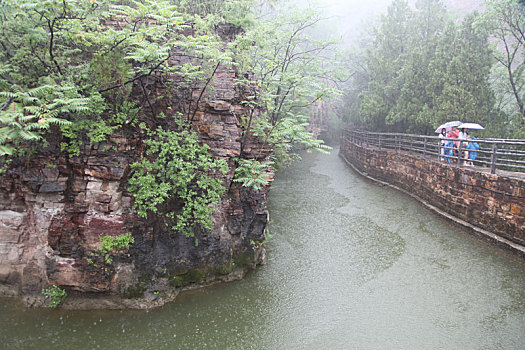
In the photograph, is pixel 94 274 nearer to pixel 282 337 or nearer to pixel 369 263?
pixel 282 337

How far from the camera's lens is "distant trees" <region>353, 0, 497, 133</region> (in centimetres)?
1386

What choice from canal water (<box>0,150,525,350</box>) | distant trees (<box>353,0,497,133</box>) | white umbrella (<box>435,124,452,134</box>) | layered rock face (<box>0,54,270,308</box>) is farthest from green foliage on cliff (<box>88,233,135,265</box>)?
distant trees (<box>353,0,497,133</box>)

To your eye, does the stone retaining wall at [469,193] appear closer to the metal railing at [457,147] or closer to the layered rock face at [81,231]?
the metal railing at [457,147]

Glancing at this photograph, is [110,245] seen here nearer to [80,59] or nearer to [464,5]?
[80,59]

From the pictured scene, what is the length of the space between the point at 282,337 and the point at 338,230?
5116mm

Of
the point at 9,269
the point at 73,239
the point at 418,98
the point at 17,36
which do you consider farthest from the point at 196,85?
the point at 418,98

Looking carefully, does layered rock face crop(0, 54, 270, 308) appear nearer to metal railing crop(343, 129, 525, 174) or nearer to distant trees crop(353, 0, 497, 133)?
metal railing crop(343, 129, 525, 174)

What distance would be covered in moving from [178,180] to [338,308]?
12.0 feet

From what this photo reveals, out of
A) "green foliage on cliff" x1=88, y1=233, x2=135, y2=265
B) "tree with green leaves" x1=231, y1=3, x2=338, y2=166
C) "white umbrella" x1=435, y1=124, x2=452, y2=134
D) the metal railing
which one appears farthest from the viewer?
"white umbrella" x1=435, y1=124, x2=452, y2=134

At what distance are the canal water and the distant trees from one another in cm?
659

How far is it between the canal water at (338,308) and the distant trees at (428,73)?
21.6 feet

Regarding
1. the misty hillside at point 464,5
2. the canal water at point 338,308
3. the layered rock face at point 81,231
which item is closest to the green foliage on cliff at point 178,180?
the layered rock face at point 81,231

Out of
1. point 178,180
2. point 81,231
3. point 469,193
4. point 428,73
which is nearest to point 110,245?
point 81,231

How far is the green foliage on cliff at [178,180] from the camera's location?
6.20 meters
